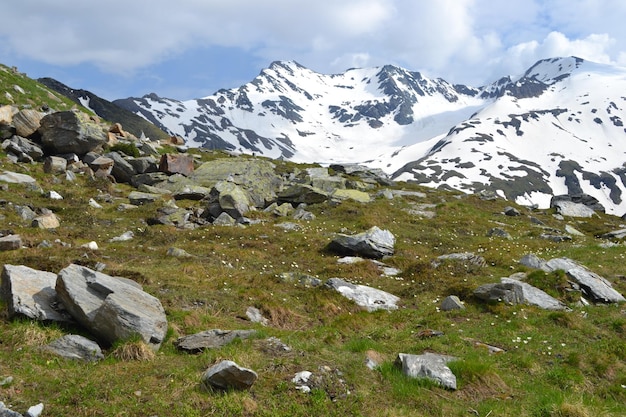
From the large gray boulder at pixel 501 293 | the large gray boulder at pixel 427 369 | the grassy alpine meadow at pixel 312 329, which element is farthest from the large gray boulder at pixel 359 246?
the large gray boulder at pixel 427 369

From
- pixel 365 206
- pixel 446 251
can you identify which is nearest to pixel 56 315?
pixel 446 251

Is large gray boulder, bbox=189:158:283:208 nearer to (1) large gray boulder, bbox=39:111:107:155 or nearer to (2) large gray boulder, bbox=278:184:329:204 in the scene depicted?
(2) large gray boulder, bbox=278:184:329:204

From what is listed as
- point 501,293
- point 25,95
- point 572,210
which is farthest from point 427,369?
point 25,95

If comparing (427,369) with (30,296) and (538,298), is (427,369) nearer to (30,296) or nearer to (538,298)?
(538,298)

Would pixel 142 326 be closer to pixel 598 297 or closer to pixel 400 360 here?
pixel 400 360

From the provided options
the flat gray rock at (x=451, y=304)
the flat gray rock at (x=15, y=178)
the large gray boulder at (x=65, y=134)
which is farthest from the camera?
the large gray boulder at (x=65, y=134)

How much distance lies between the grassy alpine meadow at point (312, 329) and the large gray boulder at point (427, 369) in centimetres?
24

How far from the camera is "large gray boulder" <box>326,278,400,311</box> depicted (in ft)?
62.4

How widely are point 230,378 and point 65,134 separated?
1463 inches

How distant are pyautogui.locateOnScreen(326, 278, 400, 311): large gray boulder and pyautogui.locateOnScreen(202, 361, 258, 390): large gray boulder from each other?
9.57 m

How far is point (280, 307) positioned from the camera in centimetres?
1700

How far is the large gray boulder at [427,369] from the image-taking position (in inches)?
444

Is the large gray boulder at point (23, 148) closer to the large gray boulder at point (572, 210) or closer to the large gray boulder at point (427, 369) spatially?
the large gray boulder at point (427, 369)

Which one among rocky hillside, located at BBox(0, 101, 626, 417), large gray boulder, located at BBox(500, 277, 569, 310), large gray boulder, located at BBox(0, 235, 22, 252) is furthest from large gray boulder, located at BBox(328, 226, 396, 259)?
large gray boulder, located at BBox(0, 235, 22, 252)
